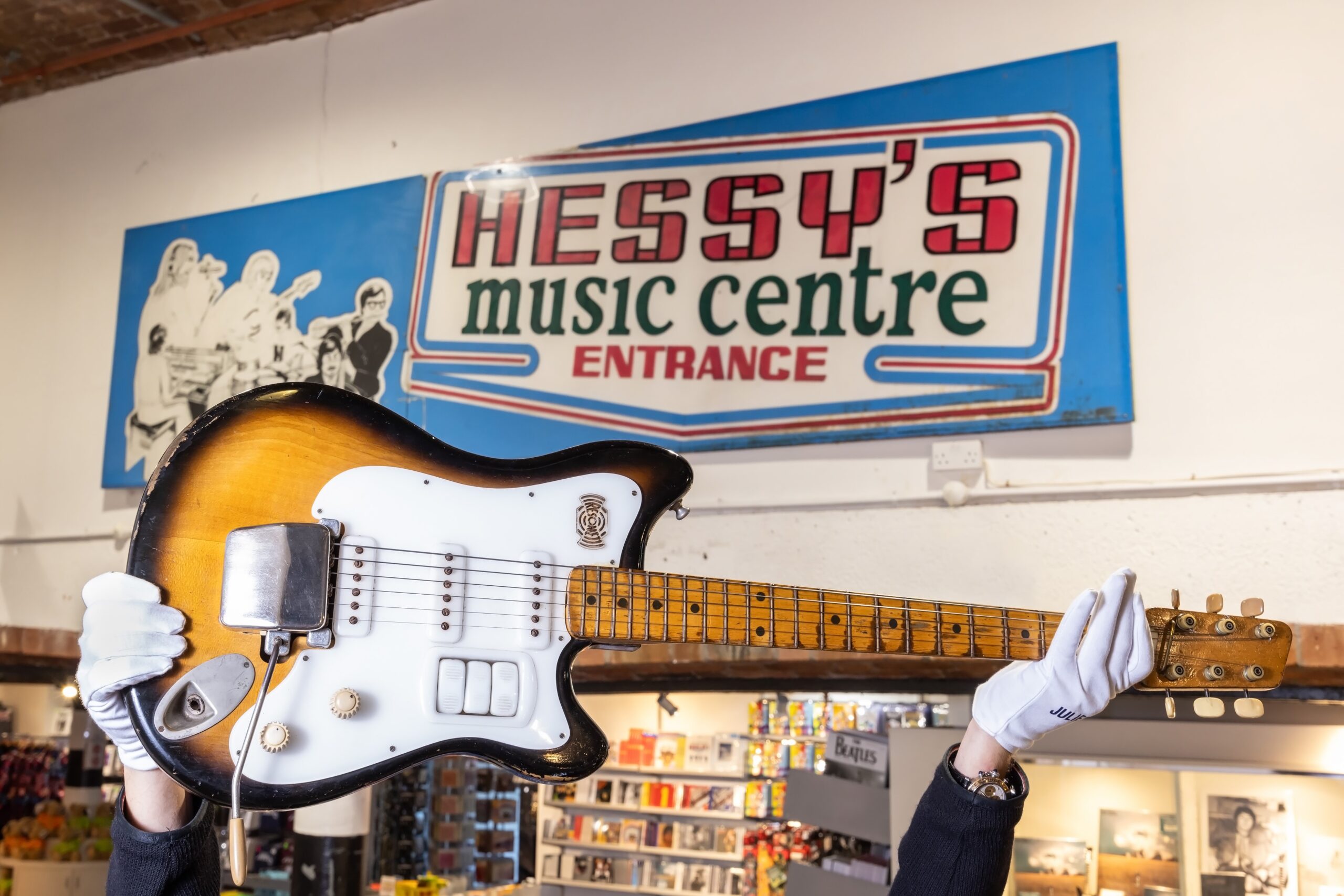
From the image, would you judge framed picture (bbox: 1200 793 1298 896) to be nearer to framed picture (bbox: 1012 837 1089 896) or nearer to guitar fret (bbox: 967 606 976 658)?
framed picture (bbox: 1012 837 1089 896)

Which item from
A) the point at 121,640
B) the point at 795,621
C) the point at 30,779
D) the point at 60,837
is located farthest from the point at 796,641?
the point at 30,779

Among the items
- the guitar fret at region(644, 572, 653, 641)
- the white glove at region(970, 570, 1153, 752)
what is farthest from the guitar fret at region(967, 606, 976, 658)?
the guitar fret at region(644, 572, 653, 641)

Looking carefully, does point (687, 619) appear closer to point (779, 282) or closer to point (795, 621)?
point (795, 621)

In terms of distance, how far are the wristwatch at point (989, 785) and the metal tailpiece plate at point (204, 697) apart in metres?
0.85

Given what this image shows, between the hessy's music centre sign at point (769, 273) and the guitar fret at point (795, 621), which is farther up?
the hessy's music centre sign at point (769, 273)

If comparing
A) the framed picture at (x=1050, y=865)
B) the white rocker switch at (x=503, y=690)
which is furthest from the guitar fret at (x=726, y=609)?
the framed picture at (x=1050, y=865)

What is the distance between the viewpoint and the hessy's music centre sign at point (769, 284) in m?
2.50

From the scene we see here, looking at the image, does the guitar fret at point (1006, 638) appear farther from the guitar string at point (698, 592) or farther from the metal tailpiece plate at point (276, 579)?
the metal tailpiece plate at point (276, 579)

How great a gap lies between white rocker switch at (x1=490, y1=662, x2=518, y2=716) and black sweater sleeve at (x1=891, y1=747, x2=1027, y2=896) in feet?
Result: 1.66

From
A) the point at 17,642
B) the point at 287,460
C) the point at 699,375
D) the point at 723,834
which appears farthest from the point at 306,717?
the point at 723,834

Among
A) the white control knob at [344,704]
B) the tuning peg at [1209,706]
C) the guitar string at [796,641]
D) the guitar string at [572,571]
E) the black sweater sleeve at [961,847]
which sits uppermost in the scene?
the guitar string at [572,571]

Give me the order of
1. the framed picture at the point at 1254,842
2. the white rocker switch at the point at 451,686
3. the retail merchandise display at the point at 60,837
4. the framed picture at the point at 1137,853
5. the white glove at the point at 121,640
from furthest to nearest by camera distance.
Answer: the retail merchandise display at the point at 60,837 < the framed picture at the point at 1137,853 < the framed picture at the point at 1254,842 < the white rocker switch at the point at 451,686 < the white glove at the point at 121,640

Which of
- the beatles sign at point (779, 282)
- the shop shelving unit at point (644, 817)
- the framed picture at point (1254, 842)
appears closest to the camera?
the framed picture at point (1254, 842)

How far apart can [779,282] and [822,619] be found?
1.46 metres
